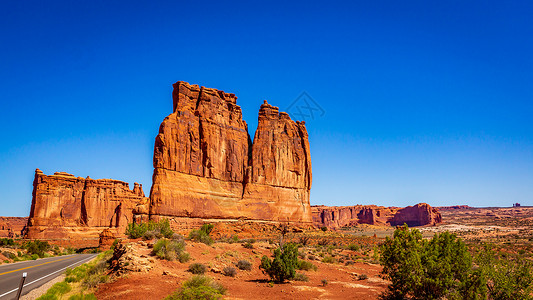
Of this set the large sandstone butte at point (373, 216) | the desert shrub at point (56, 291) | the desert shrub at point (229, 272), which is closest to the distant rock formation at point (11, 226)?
the large sandstone butte at point (373, 216)

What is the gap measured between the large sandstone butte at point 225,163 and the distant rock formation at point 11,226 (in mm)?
70372

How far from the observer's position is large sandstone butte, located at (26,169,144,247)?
6525 centimetres

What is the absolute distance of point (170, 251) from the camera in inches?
633

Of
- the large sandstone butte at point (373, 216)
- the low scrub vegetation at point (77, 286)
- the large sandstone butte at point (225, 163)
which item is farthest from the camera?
the large sandstone butte at point (373, 216)

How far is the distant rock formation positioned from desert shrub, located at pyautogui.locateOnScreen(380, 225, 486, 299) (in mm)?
111123

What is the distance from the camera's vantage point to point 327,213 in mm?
132000

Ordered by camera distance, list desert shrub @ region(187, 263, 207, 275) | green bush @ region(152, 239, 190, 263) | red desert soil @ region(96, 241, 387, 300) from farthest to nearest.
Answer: green bush @ region(152, 239, 190, 263), desert shrub @ region(187, 263, 207, 275), red desert soil @ region(96, 241, 387, 300)

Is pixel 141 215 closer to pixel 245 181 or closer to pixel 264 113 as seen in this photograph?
pixel 245 181

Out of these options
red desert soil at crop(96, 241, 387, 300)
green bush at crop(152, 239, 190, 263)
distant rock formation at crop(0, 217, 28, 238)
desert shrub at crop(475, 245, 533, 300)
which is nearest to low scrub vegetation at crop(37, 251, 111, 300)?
red desert soil at crop(96, 241, 387, 300)

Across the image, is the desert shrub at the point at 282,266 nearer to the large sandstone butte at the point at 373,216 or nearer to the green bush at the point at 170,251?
the green bush at the point at 170,251

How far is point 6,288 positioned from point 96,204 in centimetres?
6884

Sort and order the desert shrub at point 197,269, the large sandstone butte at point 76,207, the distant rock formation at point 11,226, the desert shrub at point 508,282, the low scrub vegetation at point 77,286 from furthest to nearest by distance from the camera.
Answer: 1. the distant rock formation at point 11,226
2. the large sandstone butte at point 76,207
3. the desert shrub at point 197,269
4. the low scrub vegetation at point 77,286
5. the desert shrub at point 508,282

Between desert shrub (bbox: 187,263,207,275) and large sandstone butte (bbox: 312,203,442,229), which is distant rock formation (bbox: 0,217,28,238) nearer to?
large sandstone butte (bbox: 312,203,442,229)

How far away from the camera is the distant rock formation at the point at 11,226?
95500 millimetres
